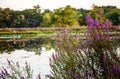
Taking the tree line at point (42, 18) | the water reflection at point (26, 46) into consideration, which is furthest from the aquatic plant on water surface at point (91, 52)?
the tree line at point (42, 18)

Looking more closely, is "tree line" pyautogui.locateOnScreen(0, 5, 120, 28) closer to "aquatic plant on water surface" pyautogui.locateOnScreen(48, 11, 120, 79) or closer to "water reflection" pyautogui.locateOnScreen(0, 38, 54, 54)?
"water reflection" pyautogui.locateOnScreen(0, 38, 54, 54)

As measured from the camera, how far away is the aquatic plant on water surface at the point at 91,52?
2867 millimetres

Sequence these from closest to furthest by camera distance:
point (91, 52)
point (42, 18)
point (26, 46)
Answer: point (91, 52)
point (26, 46)
point (42, 18)

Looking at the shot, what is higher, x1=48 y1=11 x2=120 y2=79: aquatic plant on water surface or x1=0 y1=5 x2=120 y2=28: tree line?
x1=48 y1=11 x2=120 y2=79: aquatic plant on water surface

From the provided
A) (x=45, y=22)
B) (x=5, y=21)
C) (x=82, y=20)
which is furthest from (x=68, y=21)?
(x=5, y=21)

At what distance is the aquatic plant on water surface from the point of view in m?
2.87

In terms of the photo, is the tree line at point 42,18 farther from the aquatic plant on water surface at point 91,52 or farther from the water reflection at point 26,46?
the aquatic plant on water surface at point 91,52

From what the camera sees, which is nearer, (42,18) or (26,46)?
(26,46)

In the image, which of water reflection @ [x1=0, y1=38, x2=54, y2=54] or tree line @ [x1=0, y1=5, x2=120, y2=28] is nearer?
water reflection @ [x1=0, y1=38, x2=54, y2=54]

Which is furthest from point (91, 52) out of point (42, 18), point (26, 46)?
point (42, 18)

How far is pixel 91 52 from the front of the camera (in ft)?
9.98

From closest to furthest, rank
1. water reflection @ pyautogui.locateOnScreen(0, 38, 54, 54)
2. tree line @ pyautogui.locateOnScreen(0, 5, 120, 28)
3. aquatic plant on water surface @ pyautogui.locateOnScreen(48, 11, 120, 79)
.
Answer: aquatic plant on water surface @ pyautogui.locateOnScreen(48, 11, 120, 79)
water reflection @ pyautogui.locateOnScreen(0, 38, 54, 54)
tree line @ pyautogui.locateOnScreen(0, 5, 120, 28)

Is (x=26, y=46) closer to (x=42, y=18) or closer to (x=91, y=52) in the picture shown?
(x=91, y=52)

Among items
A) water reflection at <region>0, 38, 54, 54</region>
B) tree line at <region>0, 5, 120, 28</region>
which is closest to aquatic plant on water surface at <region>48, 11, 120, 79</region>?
water reflection at <region>0, 38, 54, 54</region>
